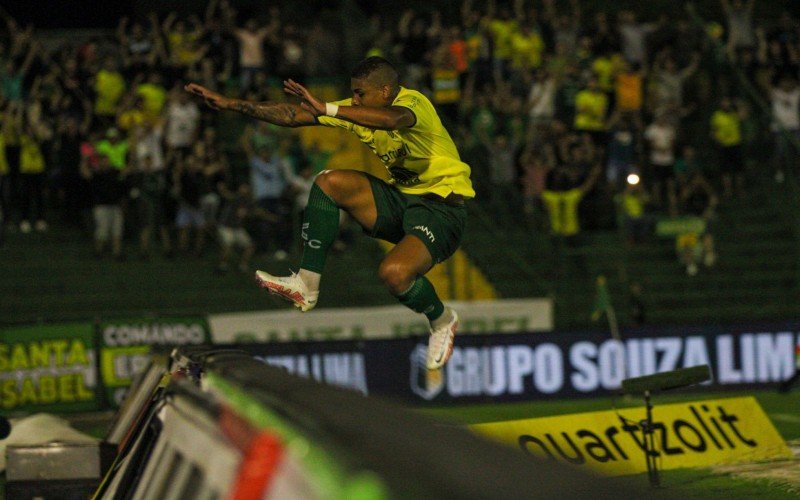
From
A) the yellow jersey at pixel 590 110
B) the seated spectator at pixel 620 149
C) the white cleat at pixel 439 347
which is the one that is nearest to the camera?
the white cleat at pixel 439 347

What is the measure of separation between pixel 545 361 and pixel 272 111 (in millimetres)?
11488

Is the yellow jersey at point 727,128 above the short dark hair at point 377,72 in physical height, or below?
below

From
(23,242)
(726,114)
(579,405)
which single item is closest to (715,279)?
(726,114)

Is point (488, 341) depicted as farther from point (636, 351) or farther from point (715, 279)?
point (715, 279)

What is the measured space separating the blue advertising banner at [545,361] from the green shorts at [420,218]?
10.0 metres

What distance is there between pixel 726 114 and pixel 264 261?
8.37 m

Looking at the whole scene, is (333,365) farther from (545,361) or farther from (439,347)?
(439,347)

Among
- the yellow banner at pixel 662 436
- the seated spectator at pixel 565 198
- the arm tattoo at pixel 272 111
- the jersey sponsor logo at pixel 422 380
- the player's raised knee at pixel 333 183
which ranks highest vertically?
the arm tattoo at pixel 272 111

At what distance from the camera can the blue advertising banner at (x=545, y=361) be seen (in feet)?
59.0

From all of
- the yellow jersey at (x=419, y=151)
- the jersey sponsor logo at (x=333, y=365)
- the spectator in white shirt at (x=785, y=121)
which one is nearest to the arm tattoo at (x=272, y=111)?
the yellow jersey at (x=419, y=151)

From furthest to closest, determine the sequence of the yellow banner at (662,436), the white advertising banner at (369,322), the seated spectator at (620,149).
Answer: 1. the seated spectator at (620,149)
2. the white advertising banner at (369,322)
3. the yellow banner at (662,436)

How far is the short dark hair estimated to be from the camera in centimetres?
736

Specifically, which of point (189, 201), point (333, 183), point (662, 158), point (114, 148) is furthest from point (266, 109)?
point (662, 158)

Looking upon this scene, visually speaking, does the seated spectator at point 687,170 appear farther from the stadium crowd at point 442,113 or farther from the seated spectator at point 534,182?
the seated spectator at point 534,182
